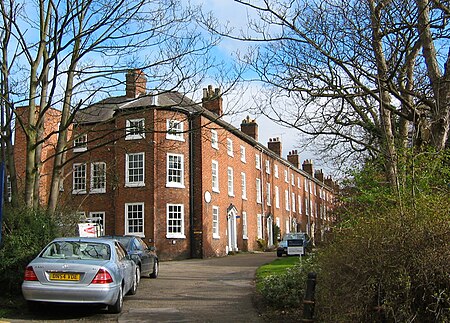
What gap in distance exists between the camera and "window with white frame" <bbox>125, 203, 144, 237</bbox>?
30.6 meters

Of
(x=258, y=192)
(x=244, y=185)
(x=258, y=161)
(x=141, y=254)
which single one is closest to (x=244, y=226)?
(x=244, y=185)

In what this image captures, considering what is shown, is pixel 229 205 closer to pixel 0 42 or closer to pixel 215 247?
pixel 215 247

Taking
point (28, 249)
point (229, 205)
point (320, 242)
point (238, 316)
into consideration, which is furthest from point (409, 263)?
point (229, 205)

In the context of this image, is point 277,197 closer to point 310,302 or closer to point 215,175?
point 215,175

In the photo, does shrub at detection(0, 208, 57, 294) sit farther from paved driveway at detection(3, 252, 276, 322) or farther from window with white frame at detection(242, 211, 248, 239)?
window with white frame at detection(242, 211, 248, 239)

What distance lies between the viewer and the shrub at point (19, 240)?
10.8 m

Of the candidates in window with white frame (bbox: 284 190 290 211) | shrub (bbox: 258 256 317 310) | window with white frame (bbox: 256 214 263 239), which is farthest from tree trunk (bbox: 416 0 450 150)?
window with white frame (bbox: 284 190 290 211)

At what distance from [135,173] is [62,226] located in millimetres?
17790

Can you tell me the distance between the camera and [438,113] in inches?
394

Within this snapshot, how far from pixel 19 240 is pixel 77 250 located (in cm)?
183

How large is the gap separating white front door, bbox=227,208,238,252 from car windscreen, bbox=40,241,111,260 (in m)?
25.7

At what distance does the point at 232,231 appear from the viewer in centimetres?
3712

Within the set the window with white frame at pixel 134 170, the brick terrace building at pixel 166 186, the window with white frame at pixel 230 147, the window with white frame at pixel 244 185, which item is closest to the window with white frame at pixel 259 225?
the window with white frame at pixel 244 185

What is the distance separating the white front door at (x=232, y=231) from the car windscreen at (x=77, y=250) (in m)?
25.7
